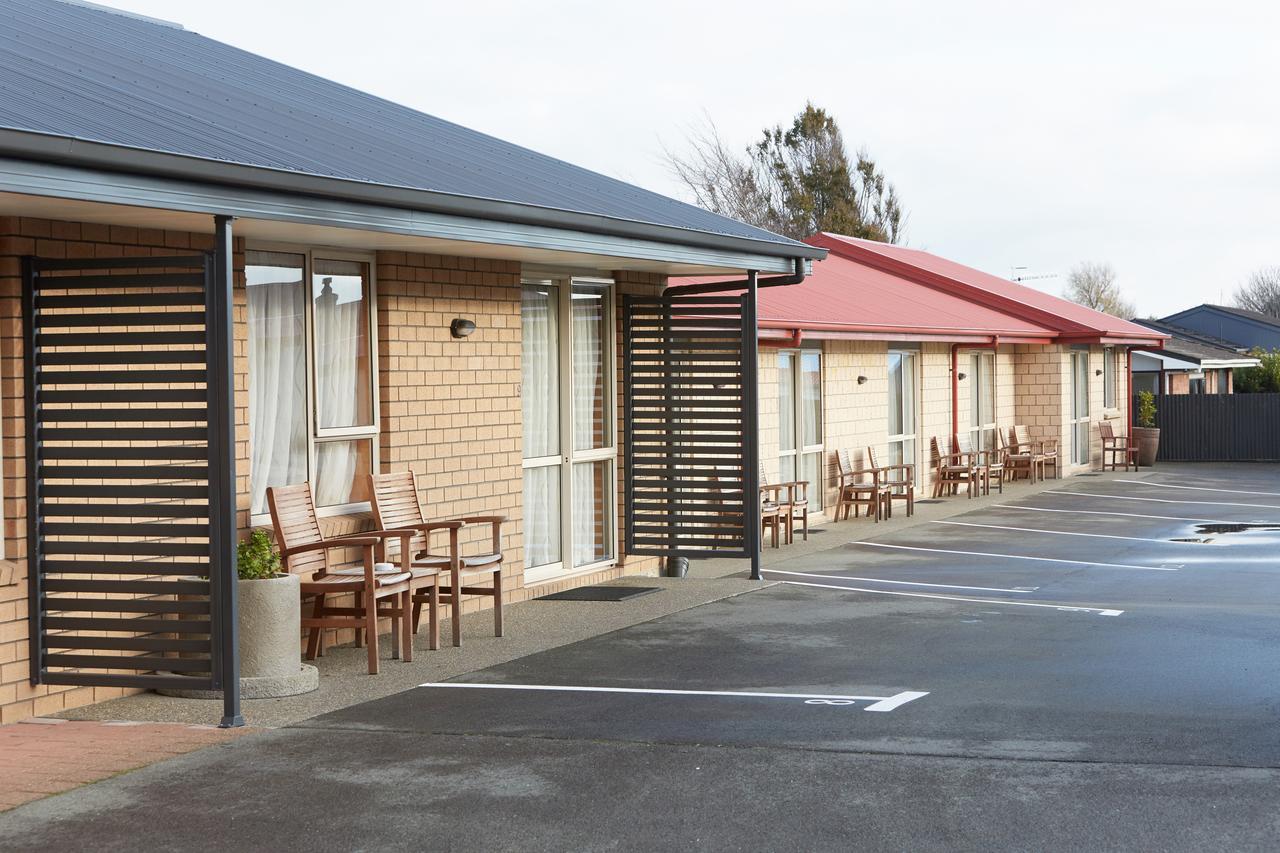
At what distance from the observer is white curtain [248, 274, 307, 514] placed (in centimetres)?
966

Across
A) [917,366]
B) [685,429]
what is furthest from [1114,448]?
[685,429]

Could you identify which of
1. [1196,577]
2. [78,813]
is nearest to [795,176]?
[1196,577]

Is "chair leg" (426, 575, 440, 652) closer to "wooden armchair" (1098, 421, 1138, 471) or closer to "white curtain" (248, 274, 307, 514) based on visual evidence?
"white curtain" (248, 274, 307, 514)

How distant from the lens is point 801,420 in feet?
63.6

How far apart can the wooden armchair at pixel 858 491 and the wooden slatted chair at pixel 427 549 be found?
10.0 m

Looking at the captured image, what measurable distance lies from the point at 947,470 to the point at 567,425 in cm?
1227

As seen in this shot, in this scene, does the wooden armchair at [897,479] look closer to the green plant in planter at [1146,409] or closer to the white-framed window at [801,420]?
the white-framed window at [801,420]

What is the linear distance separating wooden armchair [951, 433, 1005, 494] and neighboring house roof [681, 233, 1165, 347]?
177cm

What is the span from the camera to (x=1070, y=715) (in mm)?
7527

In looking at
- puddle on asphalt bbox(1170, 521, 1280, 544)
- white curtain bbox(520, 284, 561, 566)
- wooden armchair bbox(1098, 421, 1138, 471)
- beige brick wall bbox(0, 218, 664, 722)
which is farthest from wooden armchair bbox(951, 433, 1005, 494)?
white curtain bbox(520, 284, 561, 566)

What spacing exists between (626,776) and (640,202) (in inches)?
275

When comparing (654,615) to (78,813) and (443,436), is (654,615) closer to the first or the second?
(443,436)

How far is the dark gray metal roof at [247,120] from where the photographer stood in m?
7.42

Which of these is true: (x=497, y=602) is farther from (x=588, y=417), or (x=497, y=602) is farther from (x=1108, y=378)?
(x=1108, y=378)
